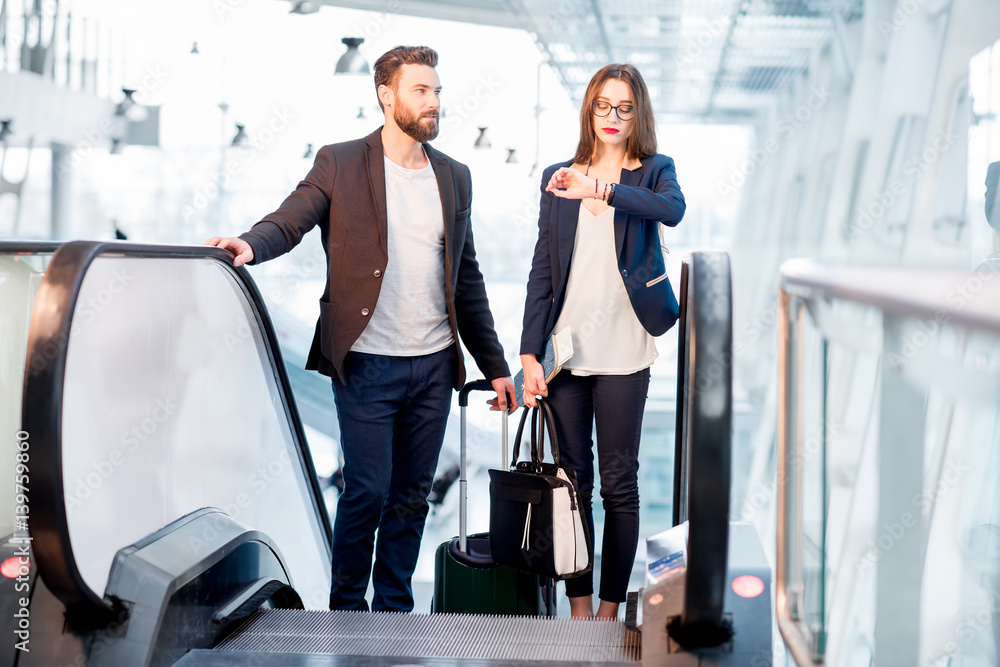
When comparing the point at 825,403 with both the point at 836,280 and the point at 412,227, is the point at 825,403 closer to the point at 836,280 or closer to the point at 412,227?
the point at 836,280

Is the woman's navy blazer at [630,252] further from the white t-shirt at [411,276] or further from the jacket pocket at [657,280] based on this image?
the white t-shirt at [411,276]

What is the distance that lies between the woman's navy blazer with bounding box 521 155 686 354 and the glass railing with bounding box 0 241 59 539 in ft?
4.27

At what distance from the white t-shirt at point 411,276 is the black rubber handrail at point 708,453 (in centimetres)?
121

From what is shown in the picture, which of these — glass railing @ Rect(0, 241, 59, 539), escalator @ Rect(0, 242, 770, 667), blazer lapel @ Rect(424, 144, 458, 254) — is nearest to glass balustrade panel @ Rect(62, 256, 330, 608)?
escalator @ Rect(0, 242, 770, 667)

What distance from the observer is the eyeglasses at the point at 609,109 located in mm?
2541

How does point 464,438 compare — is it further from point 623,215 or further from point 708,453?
point 708,453

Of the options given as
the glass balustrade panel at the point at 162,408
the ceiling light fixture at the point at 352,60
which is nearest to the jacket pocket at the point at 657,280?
the glass balustrade panel at the point at 162,408

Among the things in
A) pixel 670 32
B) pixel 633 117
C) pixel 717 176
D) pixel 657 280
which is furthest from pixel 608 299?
pixel 670 32

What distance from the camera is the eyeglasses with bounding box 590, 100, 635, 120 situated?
2541 millimetres

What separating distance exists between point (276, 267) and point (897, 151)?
222 inches

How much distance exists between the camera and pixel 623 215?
255 centimetres

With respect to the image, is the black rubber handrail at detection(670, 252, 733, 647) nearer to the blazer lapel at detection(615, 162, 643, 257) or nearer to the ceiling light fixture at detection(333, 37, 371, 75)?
the blazer lapel at detection(615, 162, 643, 257)

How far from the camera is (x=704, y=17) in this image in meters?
9.17

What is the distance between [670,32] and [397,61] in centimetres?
746
